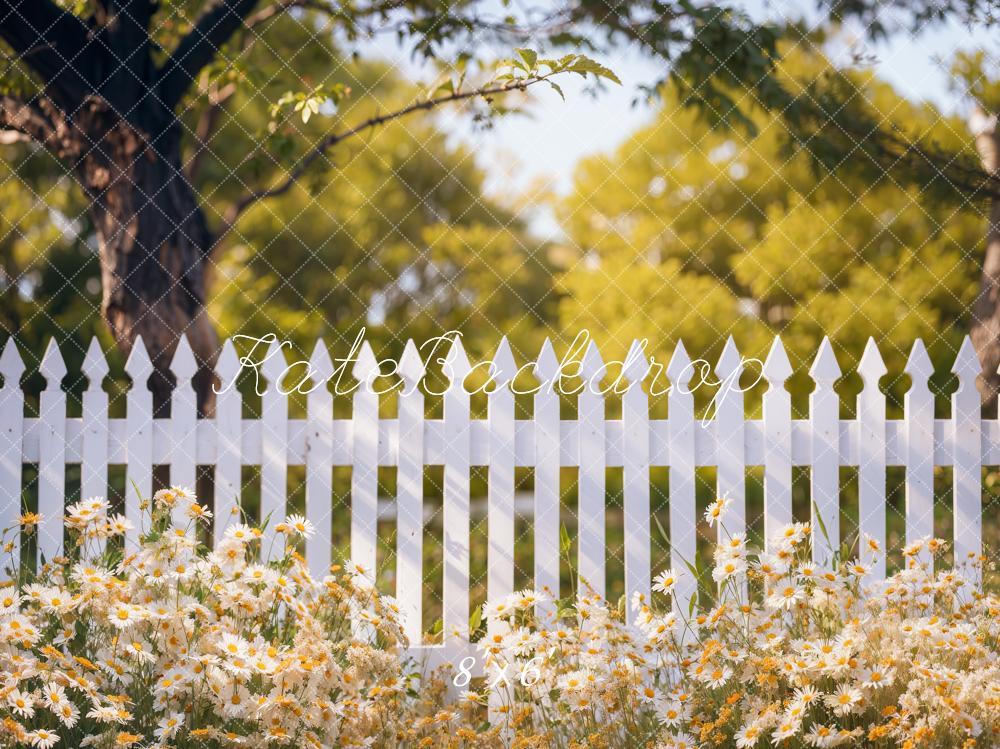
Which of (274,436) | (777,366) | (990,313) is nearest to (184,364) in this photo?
(274,436)

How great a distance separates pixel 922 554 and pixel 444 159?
1021cm

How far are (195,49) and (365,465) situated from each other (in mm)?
2012

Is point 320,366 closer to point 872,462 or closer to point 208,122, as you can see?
point 872,462

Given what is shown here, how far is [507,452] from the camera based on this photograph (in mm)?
3363

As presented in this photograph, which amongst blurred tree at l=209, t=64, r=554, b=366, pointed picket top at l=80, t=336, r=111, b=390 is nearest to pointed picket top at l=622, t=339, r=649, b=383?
pointed picket top at l=80, t=336, r=111, b=390

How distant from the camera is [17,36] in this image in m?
3.84

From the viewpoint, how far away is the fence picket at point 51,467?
3537 mm

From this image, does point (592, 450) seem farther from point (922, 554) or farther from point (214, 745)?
point (214, 745)

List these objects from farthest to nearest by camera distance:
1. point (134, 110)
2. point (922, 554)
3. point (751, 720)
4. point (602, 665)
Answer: point (134, 110), point (922, 554), point (602, 665), point (751, 720)

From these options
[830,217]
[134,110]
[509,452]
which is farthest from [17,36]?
[830,217]

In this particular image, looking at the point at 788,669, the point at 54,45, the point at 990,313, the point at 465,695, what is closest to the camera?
the point at 788,669

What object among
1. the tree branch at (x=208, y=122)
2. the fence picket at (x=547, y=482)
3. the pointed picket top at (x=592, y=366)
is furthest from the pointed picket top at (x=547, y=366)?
the tree branch at (x=208, y=122)

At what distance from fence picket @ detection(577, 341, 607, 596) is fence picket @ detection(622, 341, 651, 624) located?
87mm

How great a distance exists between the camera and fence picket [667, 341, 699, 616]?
336 centimetres
